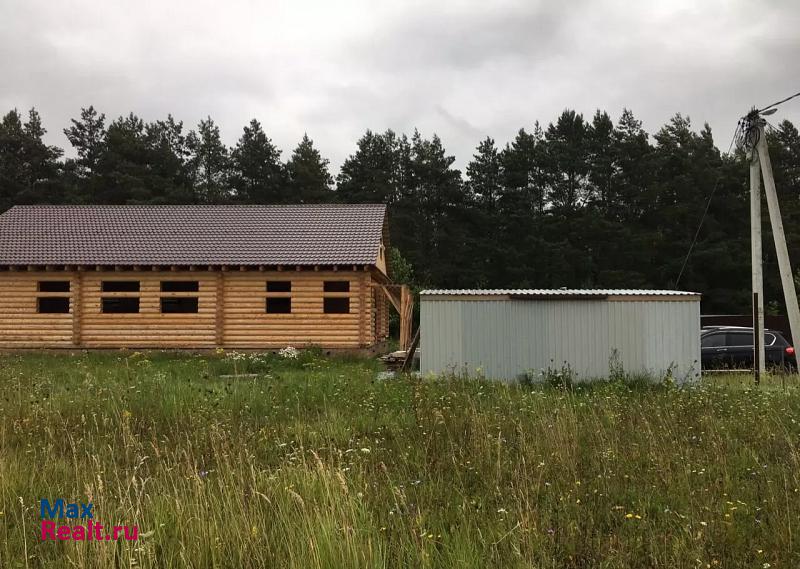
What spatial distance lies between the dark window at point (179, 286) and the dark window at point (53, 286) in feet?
12.3

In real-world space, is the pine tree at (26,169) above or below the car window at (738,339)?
above

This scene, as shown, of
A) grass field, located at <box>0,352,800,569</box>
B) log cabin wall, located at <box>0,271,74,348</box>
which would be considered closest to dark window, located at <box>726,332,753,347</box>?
grass field, located at <box>0,352,800,569</box>

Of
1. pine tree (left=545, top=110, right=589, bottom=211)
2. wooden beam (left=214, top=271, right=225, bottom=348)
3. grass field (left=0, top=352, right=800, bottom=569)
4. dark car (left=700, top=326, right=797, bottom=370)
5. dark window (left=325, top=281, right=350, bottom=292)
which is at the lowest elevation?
grass field (left=0, top=352, right=800, bottom=569)

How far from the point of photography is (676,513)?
4.29m

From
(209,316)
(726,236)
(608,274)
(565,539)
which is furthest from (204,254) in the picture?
(726,236)

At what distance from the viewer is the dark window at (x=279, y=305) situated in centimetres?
2053

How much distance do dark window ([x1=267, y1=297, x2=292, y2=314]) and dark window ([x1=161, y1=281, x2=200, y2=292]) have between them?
106 inches

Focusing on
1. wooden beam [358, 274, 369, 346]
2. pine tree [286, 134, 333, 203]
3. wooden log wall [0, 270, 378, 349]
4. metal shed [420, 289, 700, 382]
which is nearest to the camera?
metal shed [420, 289, 700, 382]

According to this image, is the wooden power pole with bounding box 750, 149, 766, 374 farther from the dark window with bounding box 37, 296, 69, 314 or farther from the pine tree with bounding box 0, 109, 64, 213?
the pine tree with bounding box 0, 109, 64, 213

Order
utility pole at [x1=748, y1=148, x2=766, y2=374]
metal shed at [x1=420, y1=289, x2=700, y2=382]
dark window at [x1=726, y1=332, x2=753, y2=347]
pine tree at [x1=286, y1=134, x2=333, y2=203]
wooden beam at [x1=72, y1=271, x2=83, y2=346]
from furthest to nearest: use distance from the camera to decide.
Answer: pine tree at [x1=286, y1=134, x2=333, y2=203] < wooden beam at [x1=72, y1=271, x2=83, y2=346] < dark window at [x1=726, y1=332, x2=753, y2=347] < metal shed at [x1=420, y1=289, x2=700, y2=382] < utility pole at [x1=748, y1=148, x2=766, y2=374]

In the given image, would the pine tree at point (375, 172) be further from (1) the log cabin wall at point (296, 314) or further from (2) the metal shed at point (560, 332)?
(2) the metal shed at point (560, 332)

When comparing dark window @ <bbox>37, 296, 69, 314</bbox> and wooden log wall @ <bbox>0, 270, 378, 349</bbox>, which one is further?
dark window @ <bbox>37, 296, 69, 314</bbox>

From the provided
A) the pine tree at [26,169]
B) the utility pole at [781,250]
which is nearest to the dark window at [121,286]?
the utility pole at [781,250]

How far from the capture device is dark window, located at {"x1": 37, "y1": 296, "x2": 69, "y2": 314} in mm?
20958
